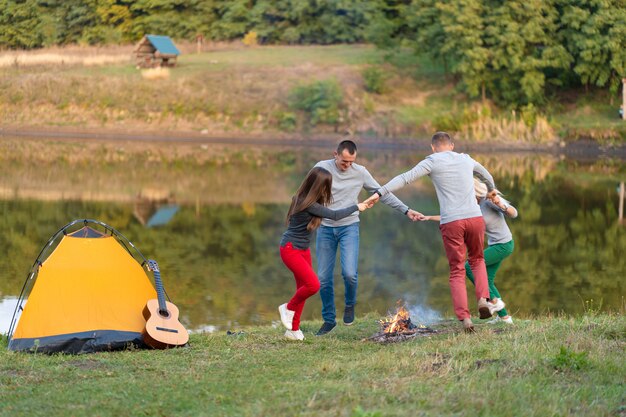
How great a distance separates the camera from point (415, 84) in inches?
1986

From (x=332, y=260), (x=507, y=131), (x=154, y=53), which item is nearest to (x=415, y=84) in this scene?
(x=507, y=131)

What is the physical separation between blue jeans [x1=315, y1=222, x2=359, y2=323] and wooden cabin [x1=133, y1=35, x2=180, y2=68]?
4303 centimetres

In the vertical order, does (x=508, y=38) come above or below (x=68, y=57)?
above

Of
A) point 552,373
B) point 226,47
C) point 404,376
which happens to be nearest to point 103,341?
point 404,376

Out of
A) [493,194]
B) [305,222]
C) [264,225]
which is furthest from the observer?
[264,225]

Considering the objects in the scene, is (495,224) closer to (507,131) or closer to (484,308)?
(484,308)

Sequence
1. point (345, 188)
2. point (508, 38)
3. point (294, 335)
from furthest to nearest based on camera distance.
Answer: point (508, 38) → point (345, 188) → point (294, 335)

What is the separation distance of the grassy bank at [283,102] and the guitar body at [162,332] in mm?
35413

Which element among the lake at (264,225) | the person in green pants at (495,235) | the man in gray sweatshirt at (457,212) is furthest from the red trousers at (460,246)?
the lake at (264,225)

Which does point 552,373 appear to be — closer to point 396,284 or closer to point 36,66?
point 396,284

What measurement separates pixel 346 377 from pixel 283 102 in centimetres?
4101

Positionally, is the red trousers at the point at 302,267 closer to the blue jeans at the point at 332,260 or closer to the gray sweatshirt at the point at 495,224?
the blue jeans at the point at 332,260

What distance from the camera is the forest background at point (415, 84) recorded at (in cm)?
4516

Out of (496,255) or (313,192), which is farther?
(496,255)
